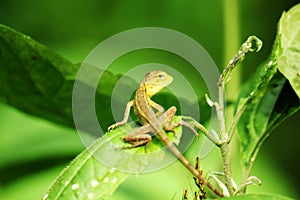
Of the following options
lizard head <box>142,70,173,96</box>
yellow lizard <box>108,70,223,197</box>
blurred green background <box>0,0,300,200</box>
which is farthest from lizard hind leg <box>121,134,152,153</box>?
blurred green background <box>0,0,300,200</box>

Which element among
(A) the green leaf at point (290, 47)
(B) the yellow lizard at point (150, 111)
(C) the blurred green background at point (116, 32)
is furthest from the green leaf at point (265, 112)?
(C) the blurred green background at point (116, 32)

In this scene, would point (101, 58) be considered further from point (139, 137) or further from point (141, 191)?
point (139, 137)

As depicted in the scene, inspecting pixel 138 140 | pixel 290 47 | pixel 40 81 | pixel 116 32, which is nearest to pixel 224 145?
pixel 138 140

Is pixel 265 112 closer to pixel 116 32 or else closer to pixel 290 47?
pixel 290 47

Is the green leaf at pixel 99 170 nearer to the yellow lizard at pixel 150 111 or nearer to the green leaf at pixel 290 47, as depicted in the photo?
the yellow lizard at pixel 150 111

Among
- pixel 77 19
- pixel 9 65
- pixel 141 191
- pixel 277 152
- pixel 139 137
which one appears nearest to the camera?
pixel 139 137

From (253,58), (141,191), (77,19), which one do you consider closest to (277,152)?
(253,58)
